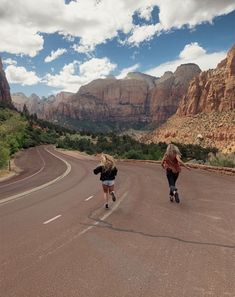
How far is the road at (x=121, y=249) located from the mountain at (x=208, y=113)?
73.7m

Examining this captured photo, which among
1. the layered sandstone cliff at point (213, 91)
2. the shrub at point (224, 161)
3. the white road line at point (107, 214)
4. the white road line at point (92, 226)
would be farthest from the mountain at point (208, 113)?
the white road line at point (92, 226)

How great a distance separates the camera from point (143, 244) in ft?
24.4

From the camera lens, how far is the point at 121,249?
7.16m

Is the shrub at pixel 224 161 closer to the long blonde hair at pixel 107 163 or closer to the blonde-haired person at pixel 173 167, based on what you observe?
the blonde-haired person at pixel 173 167

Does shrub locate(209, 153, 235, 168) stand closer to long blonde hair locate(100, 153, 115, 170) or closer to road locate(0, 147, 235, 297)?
road locate(0, 147, 235, 297)

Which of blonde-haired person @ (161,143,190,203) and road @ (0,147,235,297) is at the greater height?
blonde-haired person @ (161,143,190,203)

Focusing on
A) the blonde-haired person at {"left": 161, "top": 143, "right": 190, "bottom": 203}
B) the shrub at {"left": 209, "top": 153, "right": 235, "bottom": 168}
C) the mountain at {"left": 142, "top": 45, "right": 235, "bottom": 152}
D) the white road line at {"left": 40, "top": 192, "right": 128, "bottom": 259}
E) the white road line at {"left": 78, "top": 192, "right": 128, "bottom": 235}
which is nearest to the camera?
the white road line at {"left": 40, "top": 192, "right": 128, "bottom": 259}

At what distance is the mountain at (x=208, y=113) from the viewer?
92375 millimetres

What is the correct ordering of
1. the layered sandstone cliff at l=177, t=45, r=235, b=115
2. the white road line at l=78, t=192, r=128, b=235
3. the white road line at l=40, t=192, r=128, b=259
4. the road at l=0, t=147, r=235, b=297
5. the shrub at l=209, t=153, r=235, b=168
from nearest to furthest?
the road at l=0, t=147, r=235, b=297 < the white road line at l=40, t=192, r=128, b=259 < the white road line at l=78, t=192, r=128, b=235 < the shrub at l=209, t=153, r=235, b=168 < the layered sandstone cliff at l=177, t=45, r=235, b=115

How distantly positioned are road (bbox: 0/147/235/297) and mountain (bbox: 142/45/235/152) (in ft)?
242

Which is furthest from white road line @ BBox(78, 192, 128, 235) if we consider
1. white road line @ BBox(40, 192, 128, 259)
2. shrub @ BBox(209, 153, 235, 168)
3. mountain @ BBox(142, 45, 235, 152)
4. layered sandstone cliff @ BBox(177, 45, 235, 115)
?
layered sandstone cliff @ BBox(177, 45, 235, 115)

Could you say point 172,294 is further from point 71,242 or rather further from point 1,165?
point 1,165

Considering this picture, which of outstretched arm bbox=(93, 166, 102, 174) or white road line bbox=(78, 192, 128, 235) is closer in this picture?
white road line bbox=(78, 192, 128, 235)

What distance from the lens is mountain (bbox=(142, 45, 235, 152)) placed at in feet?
303
